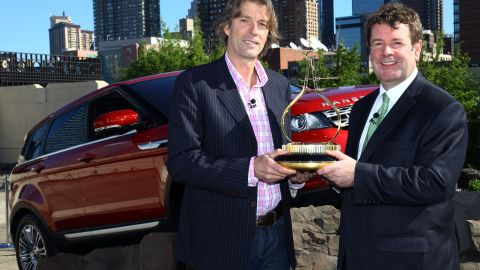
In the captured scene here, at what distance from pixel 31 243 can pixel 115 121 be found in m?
1.72

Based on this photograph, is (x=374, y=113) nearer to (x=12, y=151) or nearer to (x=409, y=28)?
(x=409, y=28)

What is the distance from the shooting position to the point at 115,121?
200 inches

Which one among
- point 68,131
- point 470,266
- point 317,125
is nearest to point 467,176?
point 470,266

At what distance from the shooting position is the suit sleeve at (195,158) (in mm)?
2629

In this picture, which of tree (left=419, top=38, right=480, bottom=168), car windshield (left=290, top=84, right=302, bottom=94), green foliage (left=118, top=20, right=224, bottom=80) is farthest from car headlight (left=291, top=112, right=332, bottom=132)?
green foliage (left=118, top=20, right=224, bottom=80)

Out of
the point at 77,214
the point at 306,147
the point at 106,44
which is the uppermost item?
the point at 106,44

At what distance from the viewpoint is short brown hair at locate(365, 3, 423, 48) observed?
7.98 feet

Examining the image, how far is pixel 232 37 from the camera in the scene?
2.94 meters

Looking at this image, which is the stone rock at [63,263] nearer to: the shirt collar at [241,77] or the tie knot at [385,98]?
the shirt collar at [241,77]

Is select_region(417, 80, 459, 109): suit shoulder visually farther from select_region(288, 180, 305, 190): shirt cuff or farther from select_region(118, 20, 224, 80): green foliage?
select_region(118, 20, 224, 80): green foliage

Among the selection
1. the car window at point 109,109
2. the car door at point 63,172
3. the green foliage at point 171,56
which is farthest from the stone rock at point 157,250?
the green foliage at point 171,56

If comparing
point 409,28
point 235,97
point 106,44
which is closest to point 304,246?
point 235,97

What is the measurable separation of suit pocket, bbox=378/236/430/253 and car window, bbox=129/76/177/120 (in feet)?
9.16

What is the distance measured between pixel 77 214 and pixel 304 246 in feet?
6.34
